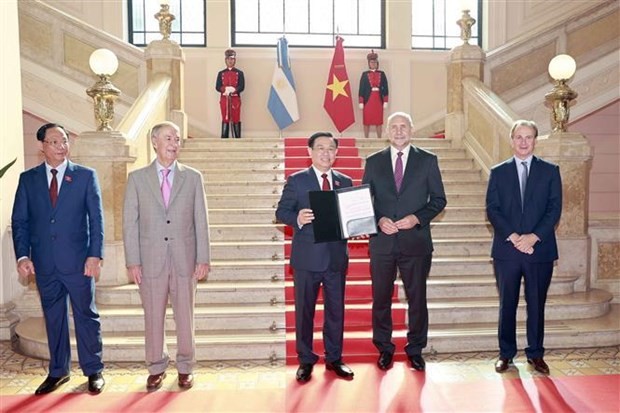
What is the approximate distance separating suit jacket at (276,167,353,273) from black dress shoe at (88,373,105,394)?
160 centimetres

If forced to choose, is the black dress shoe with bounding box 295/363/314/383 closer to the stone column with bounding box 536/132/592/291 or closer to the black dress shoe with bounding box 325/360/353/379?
the black dress shoe with bounding box 325/360/353/379

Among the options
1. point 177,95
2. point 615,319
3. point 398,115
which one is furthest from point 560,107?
point 177,95

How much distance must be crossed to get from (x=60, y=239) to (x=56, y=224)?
0.35ft

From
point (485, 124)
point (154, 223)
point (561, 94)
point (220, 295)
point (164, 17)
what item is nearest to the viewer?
point (154, 223)

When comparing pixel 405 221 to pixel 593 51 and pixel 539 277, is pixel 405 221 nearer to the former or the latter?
pixel 539 277

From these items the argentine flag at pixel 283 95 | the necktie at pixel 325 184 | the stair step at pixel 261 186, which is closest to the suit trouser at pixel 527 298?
the necktie at pixel 325 184

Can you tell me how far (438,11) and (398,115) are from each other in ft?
28.3

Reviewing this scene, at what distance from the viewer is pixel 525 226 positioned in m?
4.49

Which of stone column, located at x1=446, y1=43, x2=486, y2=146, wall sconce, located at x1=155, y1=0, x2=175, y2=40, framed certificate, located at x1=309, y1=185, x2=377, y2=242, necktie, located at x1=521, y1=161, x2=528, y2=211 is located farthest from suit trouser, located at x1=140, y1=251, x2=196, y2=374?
stone column, located at x1=446, y1=43, x2=486, y2=146

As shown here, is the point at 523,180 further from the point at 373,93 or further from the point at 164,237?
the point at 373,93

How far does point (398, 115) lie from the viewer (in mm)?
4418

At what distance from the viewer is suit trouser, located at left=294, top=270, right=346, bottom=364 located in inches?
172

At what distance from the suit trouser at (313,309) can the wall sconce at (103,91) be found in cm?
282

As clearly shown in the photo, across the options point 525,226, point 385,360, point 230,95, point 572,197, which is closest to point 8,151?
point 385,360
